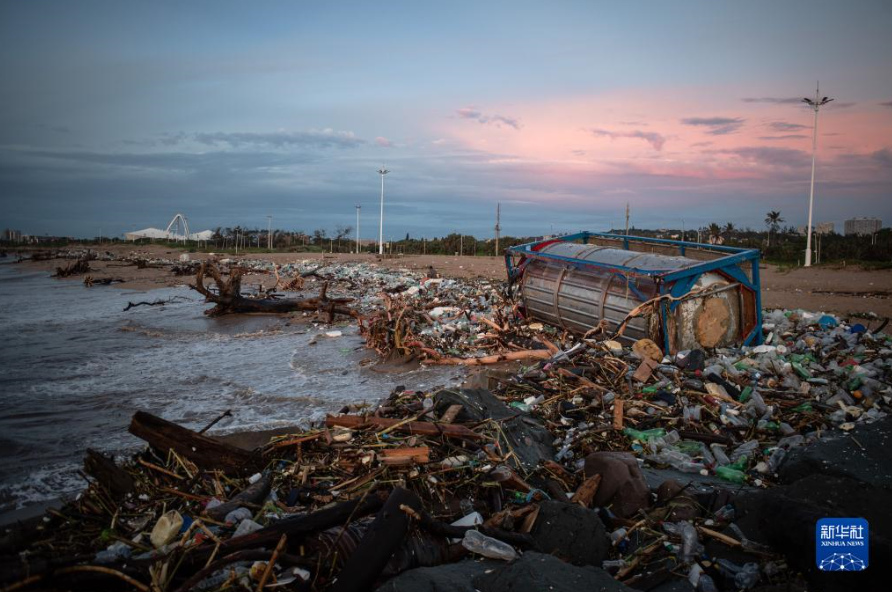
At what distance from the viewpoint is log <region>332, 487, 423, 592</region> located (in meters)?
2.03

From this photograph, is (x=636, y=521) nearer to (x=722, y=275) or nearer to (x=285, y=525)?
(x=285, y=525)

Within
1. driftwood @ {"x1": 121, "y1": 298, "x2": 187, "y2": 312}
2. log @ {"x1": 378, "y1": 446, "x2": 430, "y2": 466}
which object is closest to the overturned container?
log @ {"x1": 378, "y1": 446, "x2": 430, "y2": 466}

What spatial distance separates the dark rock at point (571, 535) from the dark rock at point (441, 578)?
388mm

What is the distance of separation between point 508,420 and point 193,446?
2191 millimetres

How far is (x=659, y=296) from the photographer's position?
6.38 m

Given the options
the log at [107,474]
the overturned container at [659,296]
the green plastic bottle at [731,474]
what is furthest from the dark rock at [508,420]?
the overturned container at [659,296]

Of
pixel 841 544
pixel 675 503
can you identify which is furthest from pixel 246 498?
pixel 841 544

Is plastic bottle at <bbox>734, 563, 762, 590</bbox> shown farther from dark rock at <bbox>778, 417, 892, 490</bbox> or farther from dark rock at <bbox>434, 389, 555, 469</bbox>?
dark rock at <bbox>434, 389, 555, 469</bbox>

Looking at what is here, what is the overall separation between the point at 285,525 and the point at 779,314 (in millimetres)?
8696

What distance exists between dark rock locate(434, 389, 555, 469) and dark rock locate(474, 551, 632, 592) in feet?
4.54

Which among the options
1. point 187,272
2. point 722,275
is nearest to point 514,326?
point 722,275

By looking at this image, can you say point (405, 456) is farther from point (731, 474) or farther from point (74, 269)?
point (74, 269)

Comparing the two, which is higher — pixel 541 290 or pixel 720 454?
pixel 541 290

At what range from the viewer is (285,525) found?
2.30m
